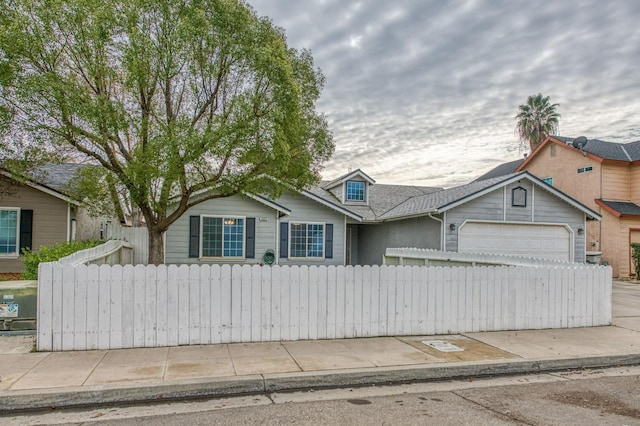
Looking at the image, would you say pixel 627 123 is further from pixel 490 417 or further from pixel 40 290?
pixel 40 290

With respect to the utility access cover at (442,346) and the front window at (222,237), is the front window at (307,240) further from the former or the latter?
the utility access cover at (442,346)

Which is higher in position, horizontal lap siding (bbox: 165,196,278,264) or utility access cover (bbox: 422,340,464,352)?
horizontal lap siding (bbox: 165,196,278,264)

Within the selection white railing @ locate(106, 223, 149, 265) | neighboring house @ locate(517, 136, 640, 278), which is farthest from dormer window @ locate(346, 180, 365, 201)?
neighboring house @ locate(517, 136, 640, 278)

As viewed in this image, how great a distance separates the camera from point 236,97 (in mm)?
9742

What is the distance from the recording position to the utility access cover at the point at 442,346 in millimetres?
6996

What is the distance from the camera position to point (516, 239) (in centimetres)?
1800

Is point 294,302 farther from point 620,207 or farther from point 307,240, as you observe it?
point 620,207

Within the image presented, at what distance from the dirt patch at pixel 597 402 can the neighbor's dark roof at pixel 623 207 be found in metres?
18.2

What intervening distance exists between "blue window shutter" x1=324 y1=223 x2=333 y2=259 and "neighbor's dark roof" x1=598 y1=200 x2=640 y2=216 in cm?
1306

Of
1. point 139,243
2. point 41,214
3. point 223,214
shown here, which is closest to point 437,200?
point 223,214

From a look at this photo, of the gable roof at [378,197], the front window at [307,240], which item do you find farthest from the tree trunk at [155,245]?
the gable roof at [378,197]

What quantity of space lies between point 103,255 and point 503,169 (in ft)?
103

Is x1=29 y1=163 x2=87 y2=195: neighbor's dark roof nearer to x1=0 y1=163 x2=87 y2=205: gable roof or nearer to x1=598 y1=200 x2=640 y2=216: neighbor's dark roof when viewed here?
x1=0 y1=163 x2=87 y2=205: gable roof

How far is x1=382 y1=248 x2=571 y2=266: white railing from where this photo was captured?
425 inches
